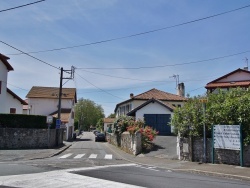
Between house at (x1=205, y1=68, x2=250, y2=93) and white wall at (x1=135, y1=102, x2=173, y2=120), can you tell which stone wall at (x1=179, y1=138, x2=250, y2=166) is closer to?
white wall at (x1=135, y1=102, x2=173, y2=120)

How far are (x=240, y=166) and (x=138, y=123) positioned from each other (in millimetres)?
15248

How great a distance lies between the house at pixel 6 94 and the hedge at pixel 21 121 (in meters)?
7.55

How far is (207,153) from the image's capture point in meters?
17.1

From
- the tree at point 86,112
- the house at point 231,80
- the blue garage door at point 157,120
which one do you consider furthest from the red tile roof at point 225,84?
the tree at point 86,112

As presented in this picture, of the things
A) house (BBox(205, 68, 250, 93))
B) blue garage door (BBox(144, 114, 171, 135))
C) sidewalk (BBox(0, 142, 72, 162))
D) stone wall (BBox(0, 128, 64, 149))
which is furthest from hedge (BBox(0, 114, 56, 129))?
house (BBox(205, 68, 250, 93))

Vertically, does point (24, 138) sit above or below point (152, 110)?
below

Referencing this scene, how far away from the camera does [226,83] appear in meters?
49.2

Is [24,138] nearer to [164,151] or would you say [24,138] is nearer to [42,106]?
[164,151]

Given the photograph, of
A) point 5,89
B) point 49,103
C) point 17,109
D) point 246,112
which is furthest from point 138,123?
point 49,103

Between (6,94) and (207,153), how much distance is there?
3052 cm

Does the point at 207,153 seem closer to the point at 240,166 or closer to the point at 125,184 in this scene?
the point at 240,166

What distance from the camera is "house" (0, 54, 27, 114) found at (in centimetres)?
3751

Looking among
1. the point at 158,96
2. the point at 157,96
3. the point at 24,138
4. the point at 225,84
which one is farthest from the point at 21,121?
the point at 225,84

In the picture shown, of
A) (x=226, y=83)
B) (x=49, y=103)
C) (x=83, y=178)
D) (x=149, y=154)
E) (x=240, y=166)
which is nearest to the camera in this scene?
(x=83, y=178)
